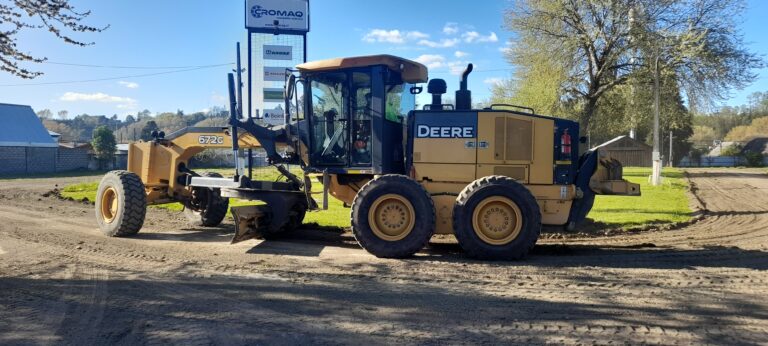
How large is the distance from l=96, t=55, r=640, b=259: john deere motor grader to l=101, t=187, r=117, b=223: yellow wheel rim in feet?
2.05

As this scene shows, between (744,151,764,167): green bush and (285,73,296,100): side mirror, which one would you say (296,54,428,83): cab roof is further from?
(744,151,764,167): green bush

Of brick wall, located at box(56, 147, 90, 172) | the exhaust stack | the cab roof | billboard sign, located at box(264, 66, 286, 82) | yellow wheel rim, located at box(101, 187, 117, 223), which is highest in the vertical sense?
billboard sign, located at box(264, 66, 286, 82)

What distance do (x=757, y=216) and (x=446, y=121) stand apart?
9.80 metres

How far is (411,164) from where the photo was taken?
8.30m

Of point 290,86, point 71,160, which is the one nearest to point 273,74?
point 290,86

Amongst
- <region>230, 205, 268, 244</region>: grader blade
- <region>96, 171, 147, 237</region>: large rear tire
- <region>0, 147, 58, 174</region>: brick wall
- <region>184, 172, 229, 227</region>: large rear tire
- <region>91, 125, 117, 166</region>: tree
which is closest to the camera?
<region>230, 205, 268, 244</region>: grader blade

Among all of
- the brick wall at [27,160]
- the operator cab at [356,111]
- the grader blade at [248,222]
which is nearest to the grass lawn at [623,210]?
the operator cab at [356,111]

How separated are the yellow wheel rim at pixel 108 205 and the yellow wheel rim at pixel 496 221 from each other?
690 centimetres

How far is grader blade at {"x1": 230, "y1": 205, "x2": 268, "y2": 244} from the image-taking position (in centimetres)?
831

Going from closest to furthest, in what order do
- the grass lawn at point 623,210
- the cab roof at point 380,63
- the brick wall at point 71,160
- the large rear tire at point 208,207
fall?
the cab roof at point 380,63 → the large rear tire at point 208,207 → the grass lawn at point 623,210 → the brick wall at point 71,160

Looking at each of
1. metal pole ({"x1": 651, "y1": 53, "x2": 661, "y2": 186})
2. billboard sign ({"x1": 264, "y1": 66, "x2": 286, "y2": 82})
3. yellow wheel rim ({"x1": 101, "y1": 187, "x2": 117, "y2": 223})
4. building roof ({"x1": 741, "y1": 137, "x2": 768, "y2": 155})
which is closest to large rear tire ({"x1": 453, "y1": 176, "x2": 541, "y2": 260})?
yellow wheel rim ({"x1": 101, "y1": 187, "x2": 117, "y2": 223})

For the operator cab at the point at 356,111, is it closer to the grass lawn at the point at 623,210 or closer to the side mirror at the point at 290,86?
the side mirror at the point at 290,86

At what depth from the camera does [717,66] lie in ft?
64.4

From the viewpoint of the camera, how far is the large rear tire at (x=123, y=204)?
9.49 m
